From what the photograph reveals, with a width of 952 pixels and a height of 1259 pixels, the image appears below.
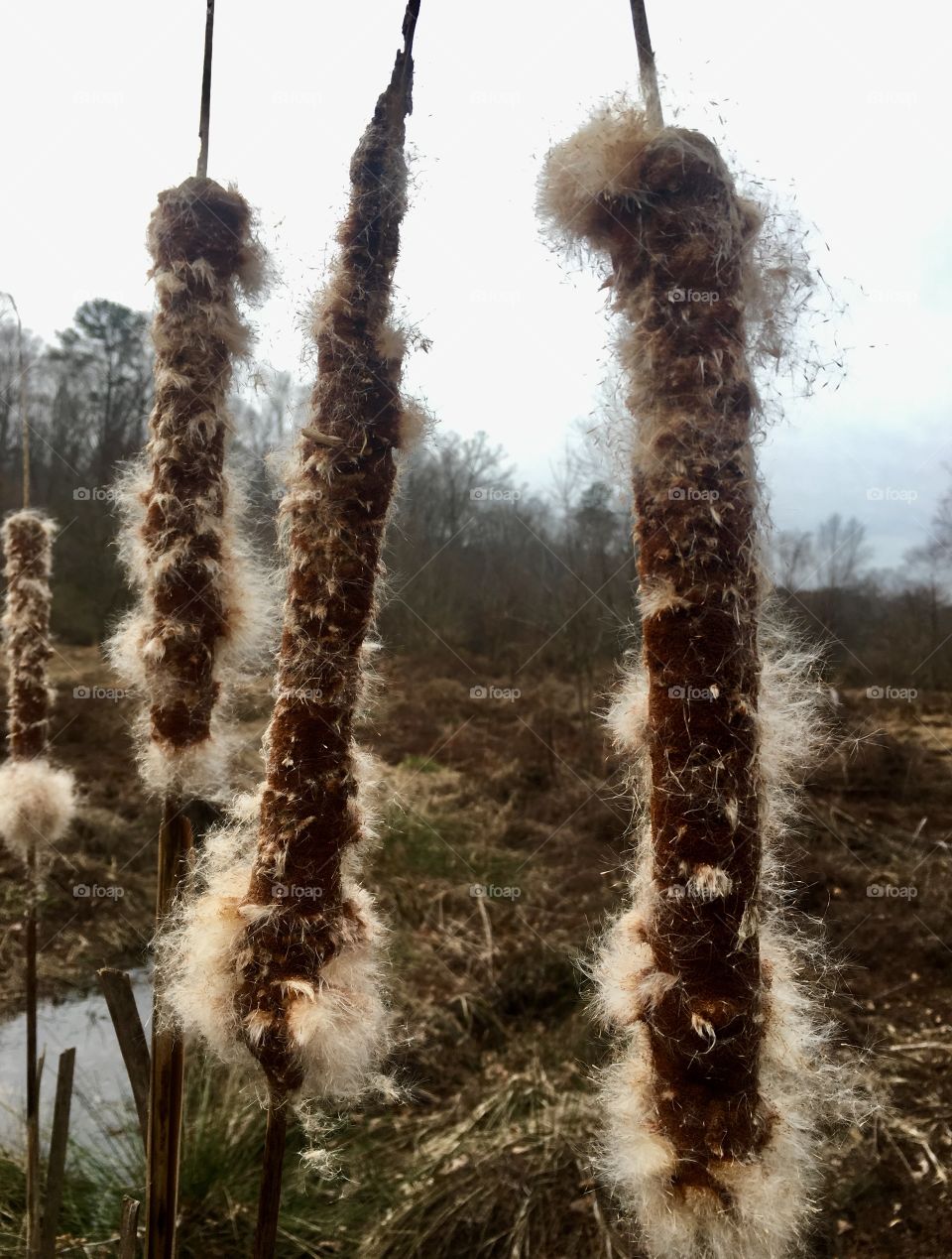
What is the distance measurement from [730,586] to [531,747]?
813 cm

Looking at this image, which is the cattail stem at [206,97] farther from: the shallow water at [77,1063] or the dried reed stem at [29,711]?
the shallow water at [77,1063]

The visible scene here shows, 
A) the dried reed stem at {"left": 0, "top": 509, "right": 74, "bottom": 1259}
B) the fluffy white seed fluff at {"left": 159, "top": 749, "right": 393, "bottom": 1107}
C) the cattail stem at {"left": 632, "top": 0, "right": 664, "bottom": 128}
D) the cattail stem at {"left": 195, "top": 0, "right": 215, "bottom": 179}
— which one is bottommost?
the fluffy white seed fluff at {"left": 159, "top": 749, "right": 393, "bottom": 1107}

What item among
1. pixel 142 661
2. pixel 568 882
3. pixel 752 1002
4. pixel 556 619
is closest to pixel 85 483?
pixel 556 619

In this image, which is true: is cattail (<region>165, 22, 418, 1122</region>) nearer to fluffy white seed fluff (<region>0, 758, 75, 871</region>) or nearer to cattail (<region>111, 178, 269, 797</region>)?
cattail (<region>111, 178, 269, 797</region>)

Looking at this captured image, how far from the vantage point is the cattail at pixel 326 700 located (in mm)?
1284

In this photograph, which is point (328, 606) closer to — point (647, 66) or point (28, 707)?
point (647, 66)

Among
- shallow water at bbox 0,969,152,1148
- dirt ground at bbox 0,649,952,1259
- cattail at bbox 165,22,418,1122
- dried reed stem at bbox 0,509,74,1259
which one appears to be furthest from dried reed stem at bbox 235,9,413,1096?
shallow water at bbox 0,969,152,1148

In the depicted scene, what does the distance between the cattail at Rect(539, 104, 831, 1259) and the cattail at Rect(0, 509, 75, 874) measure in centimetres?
246

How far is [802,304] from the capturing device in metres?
1.30

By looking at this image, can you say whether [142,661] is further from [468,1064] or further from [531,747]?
[531,747]

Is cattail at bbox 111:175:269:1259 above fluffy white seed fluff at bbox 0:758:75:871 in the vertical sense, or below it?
above

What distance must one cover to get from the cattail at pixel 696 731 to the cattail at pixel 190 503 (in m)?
0.93

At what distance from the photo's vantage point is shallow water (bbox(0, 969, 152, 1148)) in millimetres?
3568

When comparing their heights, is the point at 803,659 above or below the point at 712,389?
below
